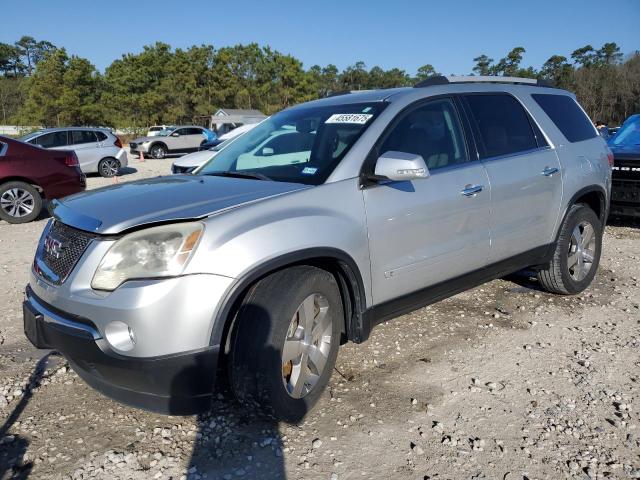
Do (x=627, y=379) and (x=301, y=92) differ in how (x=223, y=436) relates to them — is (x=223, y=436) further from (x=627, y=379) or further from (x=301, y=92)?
(x=301, y=92)

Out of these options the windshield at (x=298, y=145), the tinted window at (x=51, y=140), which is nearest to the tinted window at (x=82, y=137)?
the tinted window at (x=51, y=140)

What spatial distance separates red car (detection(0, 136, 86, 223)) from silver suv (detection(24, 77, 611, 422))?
20.2 feet

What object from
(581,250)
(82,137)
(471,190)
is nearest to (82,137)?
(82,137)

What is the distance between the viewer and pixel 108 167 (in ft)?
53.6

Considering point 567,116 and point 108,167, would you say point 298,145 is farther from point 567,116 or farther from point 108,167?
point 108,167

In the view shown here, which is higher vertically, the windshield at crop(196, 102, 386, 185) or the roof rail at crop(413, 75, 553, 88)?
the roof rail at crop(413, 75, 553, 88)

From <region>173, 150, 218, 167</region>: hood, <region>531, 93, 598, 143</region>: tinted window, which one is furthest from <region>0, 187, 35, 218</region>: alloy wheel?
<region>531, 93, 598, 143</region>: tinted window

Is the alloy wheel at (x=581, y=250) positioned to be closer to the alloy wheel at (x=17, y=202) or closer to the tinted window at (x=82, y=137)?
the alloy wheel at (x=17, y=202)

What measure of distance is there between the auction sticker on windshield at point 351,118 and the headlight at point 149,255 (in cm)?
139

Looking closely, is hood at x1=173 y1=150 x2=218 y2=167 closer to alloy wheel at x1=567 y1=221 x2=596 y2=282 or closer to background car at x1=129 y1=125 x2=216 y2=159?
alloy wheel at x1=567 y1=221 x2=596 y2=282

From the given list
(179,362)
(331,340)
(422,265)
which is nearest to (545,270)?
(422,265)

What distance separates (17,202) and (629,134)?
10.6 metres

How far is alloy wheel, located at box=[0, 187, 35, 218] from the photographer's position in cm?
880

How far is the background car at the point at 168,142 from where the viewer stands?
2605cm
